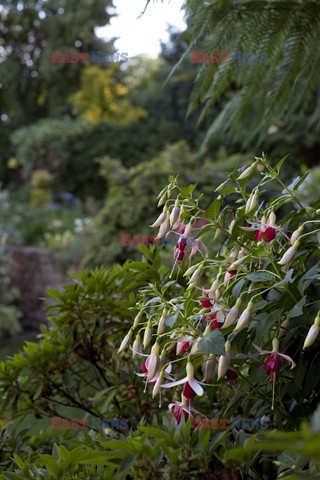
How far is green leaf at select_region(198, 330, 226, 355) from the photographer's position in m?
0.83

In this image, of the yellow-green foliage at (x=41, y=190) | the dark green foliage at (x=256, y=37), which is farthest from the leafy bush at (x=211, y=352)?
the yellow-green foliage at (x=41, y=190)

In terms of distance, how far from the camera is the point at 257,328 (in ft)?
2.93

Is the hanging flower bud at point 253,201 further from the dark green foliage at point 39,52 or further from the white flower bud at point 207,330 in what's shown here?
the dark green foliage at point 39,52

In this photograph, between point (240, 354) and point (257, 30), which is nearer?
point (240, 354)

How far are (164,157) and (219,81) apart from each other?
8.25 feet

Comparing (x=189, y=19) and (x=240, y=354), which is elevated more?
(x=189, y=19)

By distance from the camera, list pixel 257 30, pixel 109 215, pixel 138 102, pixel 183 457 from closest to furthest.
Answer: pixel 183 457
pixel 257 30
pixel 109 215
pixel 138 102

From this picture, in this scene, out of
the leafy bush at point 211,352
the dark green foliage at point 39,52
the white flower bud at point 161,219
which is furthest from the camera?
the dark green foliage at point 39,52

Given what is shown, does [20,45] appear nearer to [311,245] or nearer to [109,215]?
[109,215]

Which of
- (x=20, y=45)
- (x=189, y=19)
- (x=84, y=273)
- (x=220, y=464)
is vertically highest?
(x=20, y=45)

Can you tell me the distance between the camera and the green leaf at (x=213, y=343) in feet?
2.73

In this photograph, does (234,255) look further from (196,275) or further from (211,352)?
(211,352)

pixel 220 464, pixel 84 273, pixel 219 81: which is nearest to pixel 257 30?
pixel 219 81

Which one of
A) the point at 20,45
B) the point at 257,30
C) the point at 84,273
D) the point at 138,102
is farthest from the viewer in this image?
the point at 20,45
